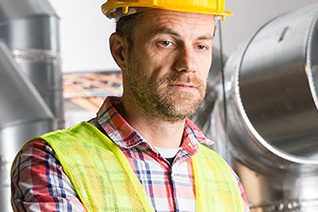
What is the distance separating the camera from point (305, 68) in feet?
7.63

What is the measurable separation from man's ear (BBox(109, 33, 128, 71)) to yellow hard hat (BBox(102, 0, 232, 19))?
0.17 ft

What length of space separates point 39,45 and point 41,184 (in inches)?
48.8

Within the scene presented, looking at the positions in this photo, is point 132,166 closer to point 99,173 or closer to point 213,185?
point 99,173

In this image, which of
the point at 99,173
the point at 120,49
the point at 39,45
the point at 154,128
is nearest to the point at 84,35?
the point at 39,45

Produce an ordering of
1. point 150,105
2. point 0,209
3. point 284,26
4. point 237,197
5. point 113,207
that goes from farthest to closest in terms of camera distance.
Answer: point 284,26
point 0,209
point 237,197
point 150,105
point 113,207

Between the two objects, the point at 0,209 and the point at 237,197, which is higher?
the point at 237,197

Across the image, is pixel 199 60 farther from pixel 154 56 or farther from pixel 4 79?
pixel 4 79

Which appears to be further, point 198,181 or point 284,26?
point 284,26

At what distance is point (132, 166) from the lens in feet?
4.61

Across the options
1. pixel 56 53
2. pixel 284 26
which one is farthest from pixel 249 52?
pixel 56 53

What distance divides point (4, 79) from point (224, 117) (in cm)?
88

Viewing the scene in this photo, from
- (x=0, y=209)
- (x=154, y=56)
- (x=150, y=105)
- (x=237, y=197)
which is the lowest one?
(x=0, y=209)

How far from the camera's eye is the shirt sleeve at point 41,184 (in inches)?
49.6

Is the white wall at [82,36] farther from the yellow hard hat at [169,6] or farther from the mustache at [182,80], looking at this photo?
the mustache at [182,80]
